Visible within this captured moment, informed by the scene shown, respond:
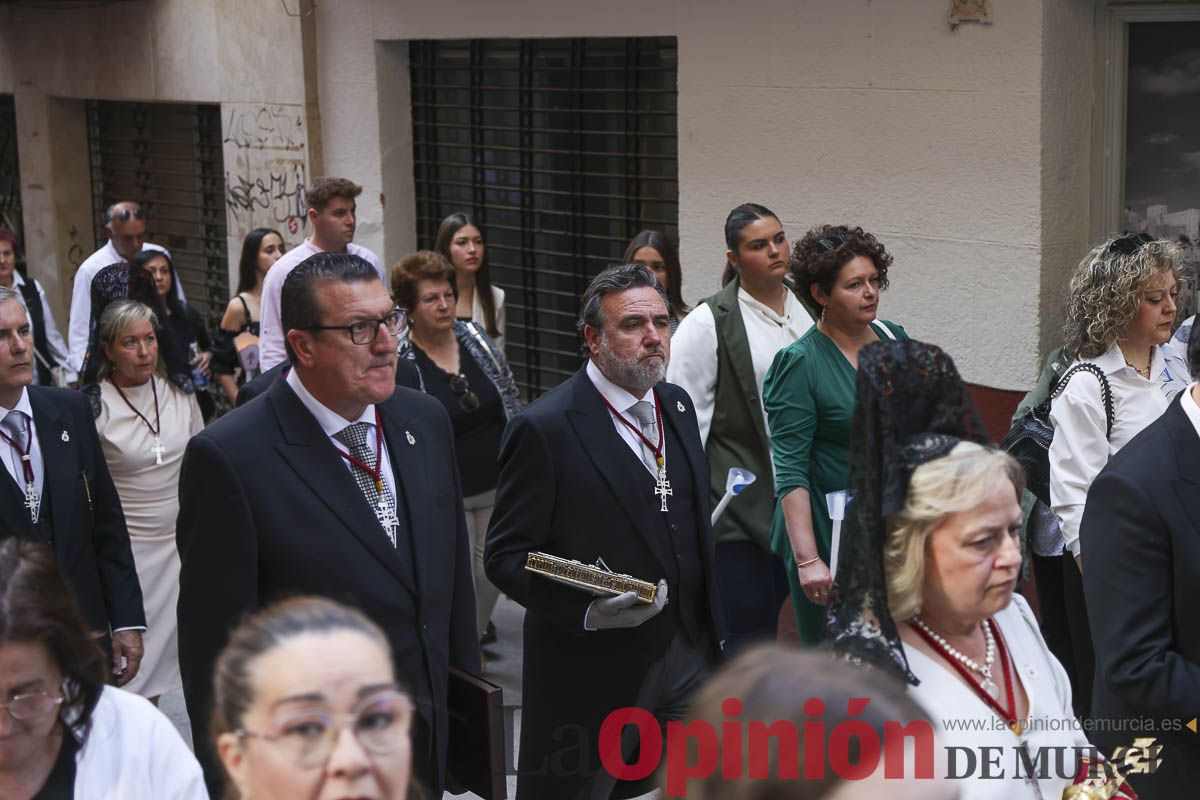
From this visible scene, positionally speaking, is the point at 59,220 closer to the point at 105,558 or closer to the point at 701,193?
the point at 701,193

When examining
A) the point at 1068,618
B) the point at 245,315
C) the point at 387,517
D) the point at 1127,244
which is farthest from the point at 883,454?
the point at 245,315

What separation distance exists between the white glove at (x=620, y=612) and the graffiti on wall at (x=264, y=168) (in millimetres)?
7346

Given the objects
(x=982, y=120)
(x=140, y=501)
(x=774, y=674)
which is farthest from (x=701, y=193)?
(x=774, y=674)

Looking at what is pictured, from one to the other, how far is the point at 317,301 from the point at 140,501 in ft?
10.1

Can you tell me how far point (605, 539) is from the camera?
4797 mm

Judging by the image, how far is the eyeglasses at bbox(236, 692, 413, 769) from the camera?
2176mm

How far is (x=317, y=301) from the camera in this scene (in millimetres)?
4164

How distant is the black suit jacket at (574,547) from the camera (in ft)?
15.7

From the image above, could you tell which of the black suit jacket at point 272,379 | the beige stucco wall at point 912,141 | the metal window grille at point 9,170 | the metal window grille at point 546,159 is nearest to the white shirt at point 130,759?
the black suit jacket at point 272,379

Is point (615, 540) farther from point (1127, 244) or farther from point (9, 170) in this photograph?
point (9, 170)

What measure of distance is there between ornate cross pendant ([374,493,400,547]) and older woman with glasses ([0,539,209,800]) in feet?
3.67

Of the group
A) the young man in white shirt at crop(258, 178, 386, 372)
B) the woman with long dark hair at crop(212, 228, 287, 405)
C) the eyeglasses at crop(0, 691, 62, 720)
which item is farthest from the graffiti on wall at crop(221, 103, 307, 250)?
the eyeglasses at crop(0, 691, 62, 720)

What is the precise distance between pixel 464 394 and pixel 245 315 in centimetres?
287

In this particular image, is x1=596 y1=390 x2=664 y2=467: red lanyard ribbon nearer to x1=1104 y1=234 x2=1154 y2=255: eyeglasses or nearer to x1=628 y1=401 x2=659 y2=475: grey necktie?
x1=628 y1=401 x2=659 y2=475: grey necktie
